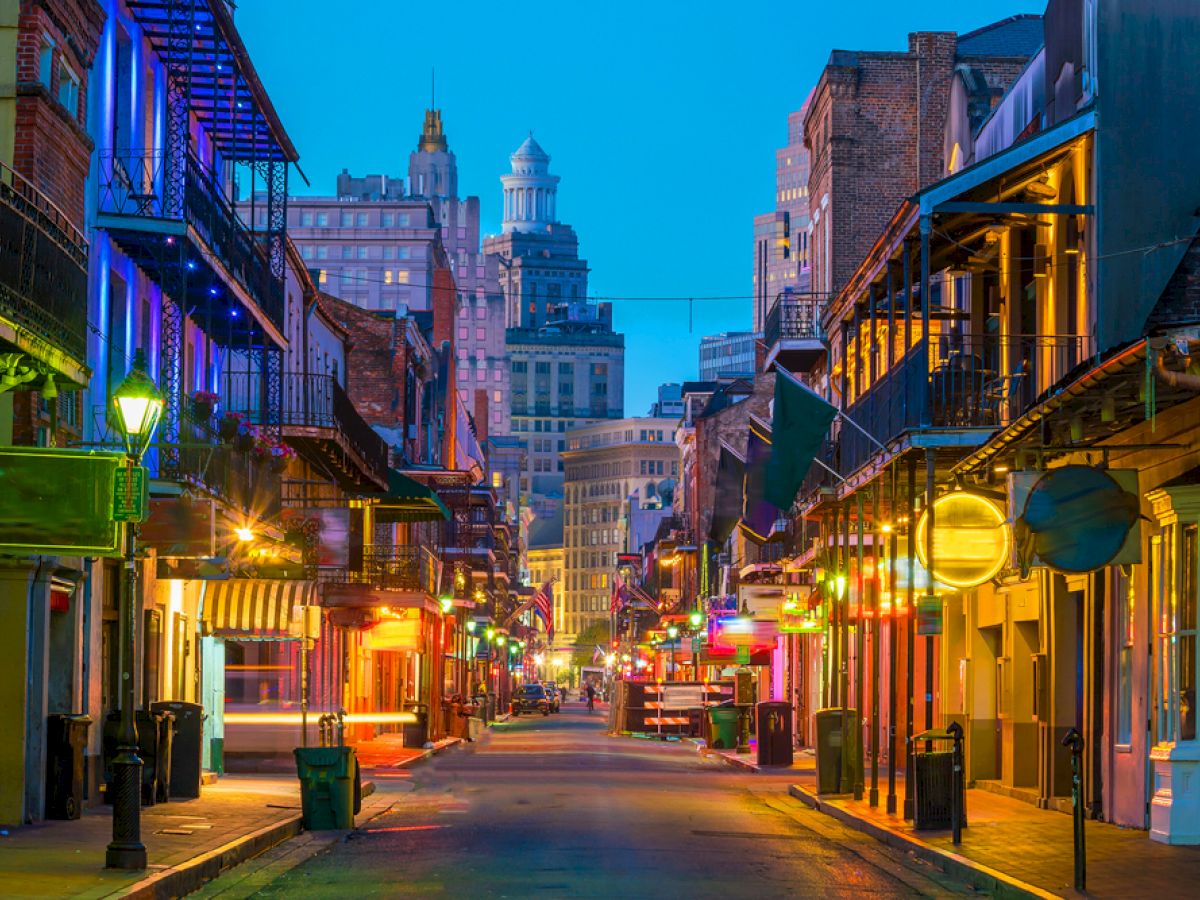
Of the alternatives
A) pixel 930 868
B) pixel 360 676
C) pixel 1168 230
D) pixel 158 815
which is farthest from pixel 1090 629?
pixel 360 676

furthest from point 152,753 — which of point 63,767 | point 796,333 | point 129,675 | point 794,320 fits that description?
point 794,320

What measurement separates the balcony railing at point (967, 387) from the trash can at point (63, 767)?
30.5 ft

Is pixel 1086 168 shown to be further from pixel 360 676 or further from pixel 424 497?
pixel 360 676

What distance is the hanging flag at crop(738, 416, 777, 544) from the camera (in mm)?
31672

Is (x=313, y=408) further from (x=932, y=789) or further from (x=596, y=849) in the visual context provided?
(x=596, y=849)

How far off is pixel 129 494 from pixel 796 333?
3030 cm

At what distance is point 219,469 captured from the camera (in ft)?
89.9

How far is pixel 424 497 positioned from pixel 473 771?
11.0m

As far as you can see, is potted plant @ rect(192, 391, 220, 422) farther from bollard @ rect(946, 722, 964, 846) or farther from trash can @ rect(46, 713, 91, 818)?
bollard @ rect(946, 722, 964, 846)

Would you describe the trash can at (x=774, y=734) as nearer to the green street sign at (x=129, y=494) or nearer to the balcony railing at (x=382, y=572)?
the balcony railing at (x=382, y=572)

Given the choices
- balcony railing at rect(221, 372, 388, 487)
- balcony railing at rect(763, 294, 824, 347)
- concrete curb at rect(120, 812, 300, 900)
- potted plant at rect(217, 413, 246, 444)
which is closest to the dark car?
balcony railing at rect(763, 294, 824, 347)

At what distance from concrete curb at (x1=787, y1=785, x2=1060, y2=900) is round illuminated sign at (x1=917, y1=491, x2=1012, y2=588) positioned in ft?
9.24

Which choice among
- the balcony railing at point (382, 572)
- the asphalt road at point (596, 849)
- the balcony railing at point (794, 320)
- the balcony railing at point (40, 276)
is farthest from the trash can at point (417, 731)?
the balcony railing at point (40, 276)

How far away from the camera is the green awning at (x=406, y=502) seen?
146ft
